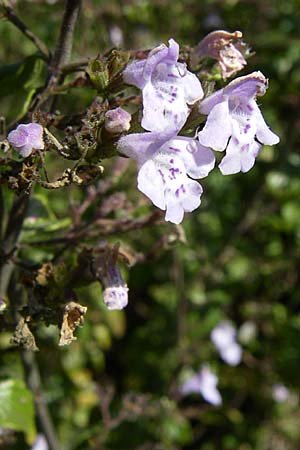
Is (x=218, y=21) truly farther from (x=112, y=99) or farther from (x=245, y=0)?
(x=112, y=99)

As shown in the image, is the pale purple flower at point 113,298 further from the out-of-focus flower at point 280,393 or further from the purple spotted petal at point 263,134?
the out-of-focus flower at point 280,393

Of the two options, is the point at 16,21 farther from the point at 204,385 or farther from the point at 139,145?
the point at 204,385

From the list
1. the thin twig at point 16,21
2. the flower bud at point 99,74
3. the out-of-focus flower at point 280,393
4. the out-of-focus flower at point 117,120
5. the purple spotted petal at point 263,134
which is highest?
the thin twig at point 16,21

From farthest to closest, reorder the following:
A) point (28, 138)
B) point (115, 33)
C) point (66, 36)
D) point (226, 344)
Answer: point (115, 33) → point (226, 344) → point (66, 36) → point (28, 138)

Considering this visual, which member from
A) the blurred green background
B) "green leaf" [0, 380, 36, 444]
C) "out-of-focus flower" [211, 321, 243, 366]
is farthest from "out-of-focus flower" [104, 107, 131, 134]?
"out-of-focus flower" [211, 321, 243, 366]

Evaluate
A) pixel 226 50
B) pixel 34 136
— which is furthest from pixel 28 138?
pixel 226 50

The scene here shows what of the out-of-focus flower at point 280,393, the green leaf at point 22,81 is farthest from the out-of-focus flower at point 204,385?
the green leaf at point 22,81

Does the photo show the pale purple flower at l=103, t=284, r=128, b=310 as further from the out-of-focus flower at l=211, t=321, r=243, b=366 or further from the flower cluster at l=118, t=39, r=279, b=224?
the out-of-focus flower at l=211, t=321, r=243, b=366
